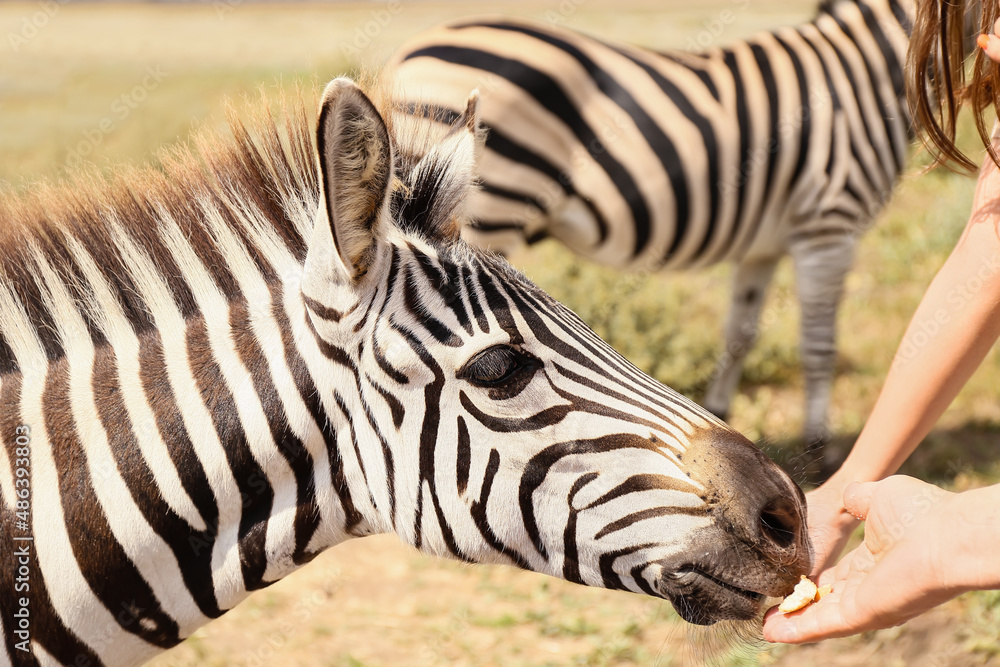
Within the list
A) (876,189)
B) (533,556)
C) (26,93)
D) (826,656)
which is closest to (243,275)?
(533,556)

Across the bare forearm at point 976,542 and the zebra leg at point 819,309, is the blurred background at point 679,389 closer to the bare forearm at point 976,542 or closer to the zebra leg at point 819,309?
the zebra leg at point 819,309

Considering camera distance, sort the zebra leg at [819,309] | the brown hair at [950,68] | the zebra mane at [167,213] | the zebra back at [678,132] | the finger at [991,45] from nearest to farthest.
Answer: the finger at [991,45] → the zebra mane at [167,213] → the brown hair at [950,68] → the zebra back at [678,132] → the zebra leg at [819,309]

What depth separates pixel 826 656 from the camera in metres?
3.91

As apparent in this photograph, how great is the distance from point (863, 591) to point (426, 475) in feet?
3.54

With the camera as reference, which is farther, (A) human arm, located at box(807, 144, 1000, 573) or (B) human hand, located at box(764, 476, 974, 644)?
(A) human arm, located at box(807, 144, 1000, 573)

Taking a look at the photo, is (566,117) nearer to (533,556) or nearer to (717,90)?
(717,90)

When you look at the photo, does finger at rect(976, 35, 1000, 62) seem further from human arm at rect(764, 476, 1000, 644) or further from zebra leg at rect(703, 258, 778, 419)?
zebra leg at rect(703, 258, 778, 419)

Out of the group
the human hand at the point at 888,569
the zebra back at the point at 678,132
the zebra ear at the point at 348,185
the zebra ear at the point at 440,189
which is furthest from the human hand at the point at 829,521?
the zebra back at the point at 678,132

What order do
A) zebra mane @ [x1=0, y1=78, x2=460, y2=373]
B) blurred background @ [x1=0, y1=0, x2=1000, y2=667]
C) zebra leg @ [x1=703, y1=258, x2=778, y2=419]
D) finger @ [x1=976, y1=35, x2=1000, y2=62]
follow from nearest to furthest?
finger @ [x1=976, y1=35, x2=1000, y2=62]
zebra mane @ [x1=0, y1=78, x2=460, y2=373]
blurred background @ [x1=0, y1=0, x2=1000, y2=667]
zebra leg @ [x1=703, y1=258, x2=778, y2=419]

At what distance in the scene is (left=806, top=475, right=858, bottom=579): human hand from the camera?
2.25m

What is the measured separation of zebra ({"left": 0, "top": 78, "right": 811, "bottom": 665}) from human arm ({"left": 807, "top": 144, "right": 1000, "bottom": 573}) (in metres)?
0.43

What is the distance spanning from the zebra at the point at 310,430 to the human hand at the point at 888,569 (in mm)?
135

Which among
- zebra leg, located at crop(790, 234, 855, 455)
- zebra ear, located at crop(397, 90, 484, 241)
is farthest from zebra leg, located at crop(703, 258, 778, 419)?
zebra ear, located at crop(397, 90, 484, 241)

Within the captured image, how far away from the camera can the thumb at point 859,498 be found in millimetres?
2002
